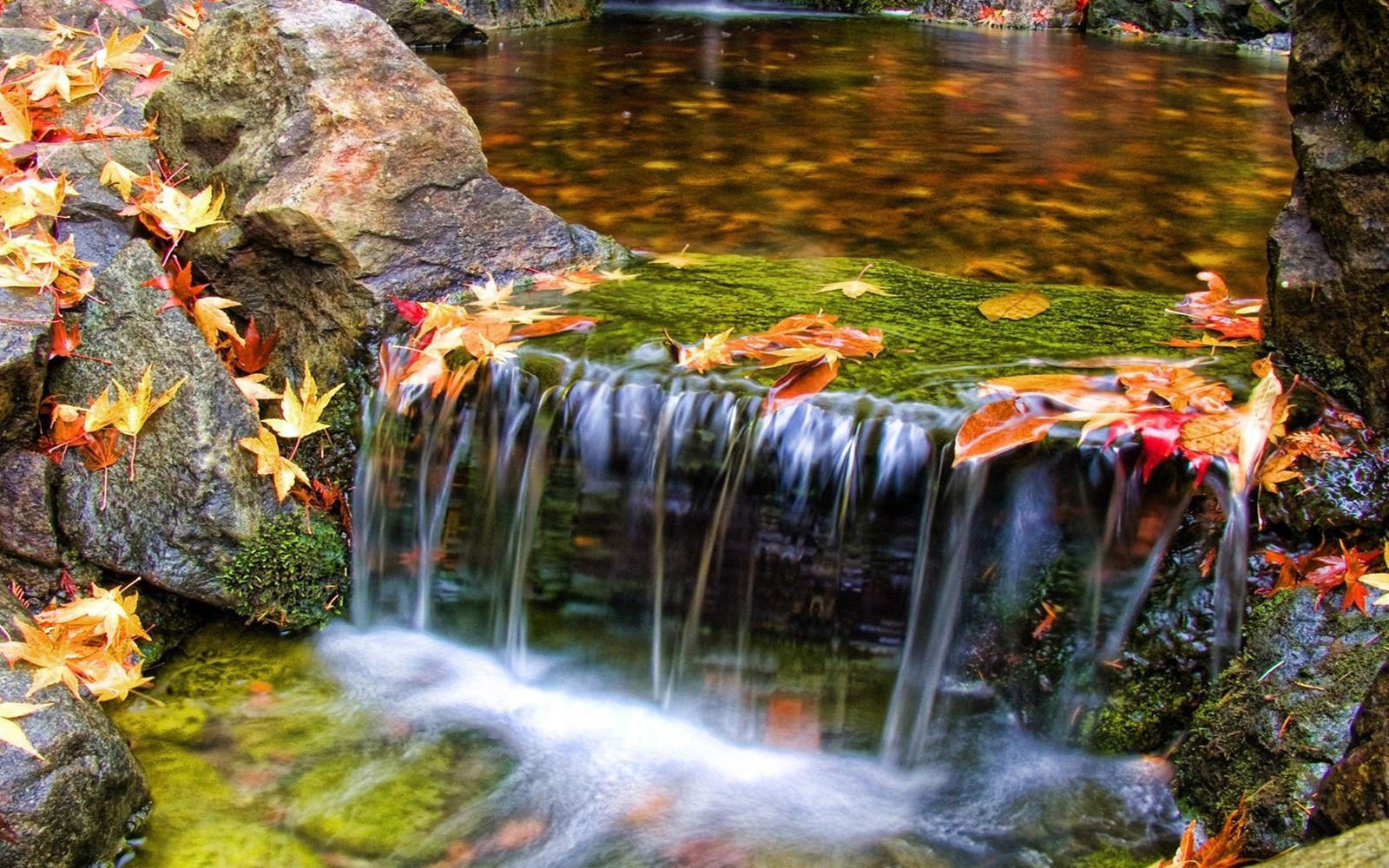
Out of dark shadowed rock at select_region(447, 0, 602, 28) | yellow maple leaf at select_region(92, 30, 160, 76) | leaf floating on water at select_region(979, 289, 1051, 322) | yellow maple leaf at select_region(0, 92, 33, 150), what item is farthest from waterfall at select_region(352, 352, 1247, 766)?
dark shadowed rock at select_region(447, 0, 602, 28)

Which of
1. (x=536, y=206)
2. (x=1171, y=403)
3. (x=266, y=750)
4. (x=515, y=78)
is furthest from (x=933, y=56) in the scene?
(x=266, y=750)

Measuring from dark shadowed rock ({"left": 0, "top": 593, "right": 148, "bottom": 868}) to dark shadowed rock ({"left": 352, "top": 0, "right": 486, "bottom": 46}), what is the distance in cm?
860

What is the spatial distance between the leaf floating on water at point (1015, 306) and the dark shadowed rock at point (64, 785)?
2.73 metres

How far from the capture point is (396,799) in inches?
114

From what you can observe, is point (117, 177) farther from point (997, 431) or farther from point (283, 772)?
point (997, 431)

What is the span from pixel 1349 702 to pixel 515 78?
288 inches

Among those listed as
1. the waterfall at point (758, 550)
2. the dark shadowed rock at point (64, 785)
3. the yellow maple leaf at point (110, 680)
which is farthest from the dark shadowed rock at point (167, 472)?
the dark shadowed rock at point (64, 785)

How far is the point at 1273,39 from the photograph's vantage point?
12359 mm

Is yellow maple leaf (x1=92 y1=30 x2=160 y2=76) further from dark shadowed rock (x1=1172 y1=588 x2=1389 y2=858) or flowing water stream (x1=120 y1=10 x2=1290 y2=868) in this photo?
dark shadowed rock (x1=1172 y1=588 x2=1389 y2=858)

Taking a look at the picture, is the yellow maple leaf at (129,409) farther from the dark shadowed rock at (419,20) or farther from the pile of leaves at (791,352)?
the dark shadowed rock at (419,20)

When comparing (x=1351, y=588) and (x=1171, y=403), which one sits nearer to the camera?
(x=1351, y=588)

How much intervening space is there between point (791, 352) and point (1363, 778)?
183 centimetres

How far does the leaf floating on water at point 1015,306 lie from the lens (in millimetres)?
3659

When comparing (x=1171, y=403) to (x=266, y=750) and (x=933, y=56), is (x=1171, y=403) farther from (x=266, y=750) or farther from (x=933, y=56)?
(x=933, y=56)
